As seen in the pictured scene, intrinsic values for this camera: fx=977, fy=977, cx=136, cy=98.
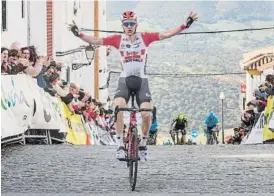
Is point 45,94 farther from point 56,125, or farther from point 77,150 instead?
point 77,150

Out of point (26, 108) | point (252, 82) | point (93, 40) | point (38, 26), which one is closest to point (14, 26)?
point (38, 26)

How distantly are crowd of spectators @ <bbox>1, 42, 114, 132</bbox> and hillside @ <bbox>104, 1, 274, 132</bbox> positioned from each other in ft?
49.7

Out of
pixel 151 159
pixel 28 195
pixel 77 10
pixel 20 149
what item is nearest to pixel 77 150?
pixel 20 149

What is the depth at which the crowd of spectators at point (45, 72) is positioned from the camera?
1764 centimetres

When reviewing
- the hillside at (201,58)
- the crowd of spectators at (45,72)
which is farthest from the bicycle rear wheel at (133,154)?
the hillside at (201,58)

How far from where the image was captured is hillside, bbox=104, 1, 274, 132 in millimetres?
46188

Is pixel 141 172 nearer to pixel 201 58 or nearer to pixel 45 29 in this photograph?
pixel 45 29

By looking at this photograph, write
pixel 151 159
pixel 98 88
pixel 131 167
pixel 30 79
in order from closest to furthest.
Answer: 1. pixel 131 167
2. pixel 151 159
3. pixel 30 79
4. pixel 98 88

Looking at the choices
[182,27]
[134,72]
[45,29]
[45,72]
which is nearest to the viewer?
[134,72]

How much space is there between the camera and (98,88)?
55.8 m

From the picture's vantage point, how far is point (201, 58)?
57.2 m

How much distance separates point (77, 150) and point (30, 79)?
3.17 m

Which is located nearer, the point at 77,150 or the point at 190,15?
the point at 190,15

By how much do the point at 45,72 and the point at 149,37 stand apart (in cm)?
1082
